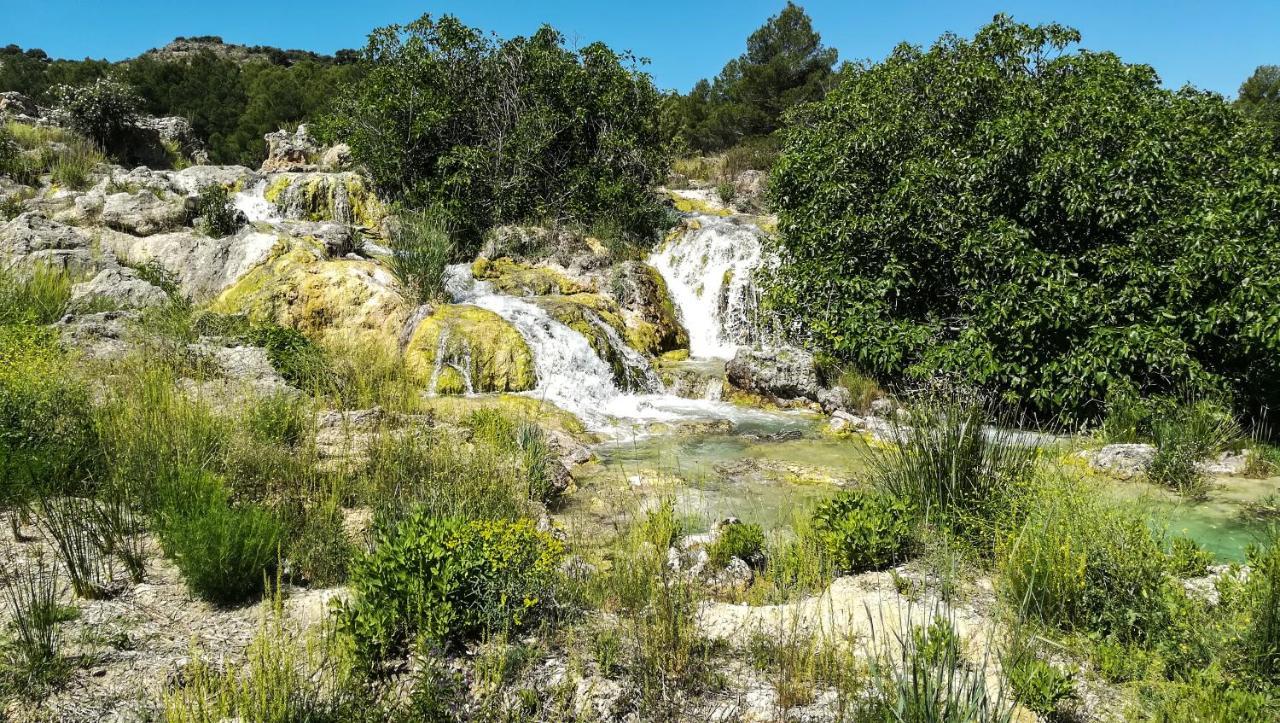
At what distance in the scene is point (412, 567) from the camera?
346cm

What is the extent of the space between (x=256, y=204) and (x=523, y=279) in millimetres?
9095

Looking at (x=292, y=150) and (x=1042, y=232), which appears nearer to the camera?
(x=1042, y=232)

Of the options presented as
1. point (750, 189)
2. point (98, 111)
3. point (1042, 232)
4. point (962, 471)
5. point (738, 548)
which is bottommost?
point (738, 548)

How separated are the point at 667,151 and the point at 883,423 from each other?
1451 cm

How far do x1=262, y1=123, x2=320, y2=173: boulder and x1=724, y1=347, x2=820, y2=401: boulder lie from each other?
19456mm

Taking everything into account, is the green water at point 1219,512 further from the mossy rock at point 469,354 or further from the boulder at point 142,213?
the boulder at point 142,213

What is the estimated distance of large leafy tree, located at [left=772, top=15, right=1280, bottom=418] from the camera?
7934mm

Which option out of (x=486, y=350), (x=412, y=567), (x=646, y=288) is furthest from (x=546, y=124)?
(x=412, y=567)

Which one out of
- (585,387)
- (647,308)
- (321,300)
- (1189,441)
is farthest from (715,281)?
(1189,441)

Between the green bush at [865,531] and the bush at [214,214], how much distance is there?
14828mm

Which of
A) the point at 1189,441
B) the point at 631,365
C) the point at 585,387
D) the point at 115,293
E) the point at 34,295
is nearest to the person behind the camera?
the point at 1189,441

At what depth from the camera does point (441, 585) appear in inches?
134

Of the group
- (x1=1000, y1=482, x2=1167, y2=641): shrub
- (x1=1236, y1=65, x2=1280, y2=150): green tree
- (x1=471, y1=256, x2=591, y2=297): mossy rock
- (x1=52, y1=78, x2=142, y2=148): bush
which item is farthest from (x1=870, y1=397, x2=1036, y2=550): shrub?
(x1=1236, y1=65, x2=1280, y2=150): green tree

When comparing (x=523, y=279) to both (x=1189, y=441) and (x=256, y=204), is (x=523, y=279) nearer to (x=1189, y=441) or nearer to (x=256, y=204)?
(x=256, y=204)
